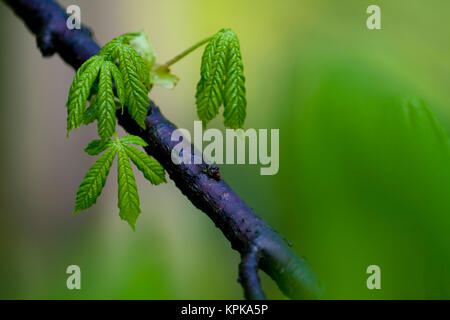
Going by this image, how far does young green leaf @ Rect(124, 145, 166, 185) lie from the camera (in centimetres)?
51

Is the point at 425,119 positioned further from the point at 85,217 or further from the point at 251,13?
the point at 85,217

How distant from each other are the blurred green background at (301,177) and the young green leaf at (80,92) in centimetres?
37

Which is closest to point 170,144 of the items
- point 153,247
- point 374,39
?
point 374,39

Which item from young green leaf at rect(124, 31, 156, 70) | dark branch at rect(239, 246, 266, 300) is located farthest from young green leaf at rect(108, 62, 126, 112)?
dark branch at rect(239, 246, 266, 300)

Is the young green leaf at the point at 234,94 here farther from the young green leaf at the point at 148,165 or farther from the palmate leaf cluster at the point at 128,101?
the young green leaf at the point at 148,165

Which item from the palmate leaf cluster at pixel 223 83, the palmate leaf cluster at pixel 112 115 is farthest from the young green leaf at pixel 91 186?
the palmate leaf cluster at pixel 223 83

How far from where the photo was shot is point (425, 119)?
472mm

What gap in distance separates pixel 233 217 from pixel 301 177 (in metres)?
0.59

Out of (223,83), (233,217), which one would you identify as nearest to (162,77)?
(223,83)

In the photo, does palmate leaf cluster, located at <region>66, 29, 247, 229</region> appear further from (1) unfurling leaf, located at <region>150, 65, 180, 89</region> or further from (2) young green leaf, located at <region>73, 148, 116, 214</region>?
(1) unfurling leaf, located at <region>150, 65, 180, 89</region>

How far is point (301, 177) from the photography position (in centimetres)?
103

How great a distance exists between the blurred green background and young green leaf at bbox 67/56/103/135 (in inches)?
14.6

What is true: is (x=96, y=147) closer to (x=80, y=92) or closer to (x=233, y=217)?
(x=80, y=92)

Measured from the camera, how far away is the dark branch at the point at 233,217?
1.42 ft
